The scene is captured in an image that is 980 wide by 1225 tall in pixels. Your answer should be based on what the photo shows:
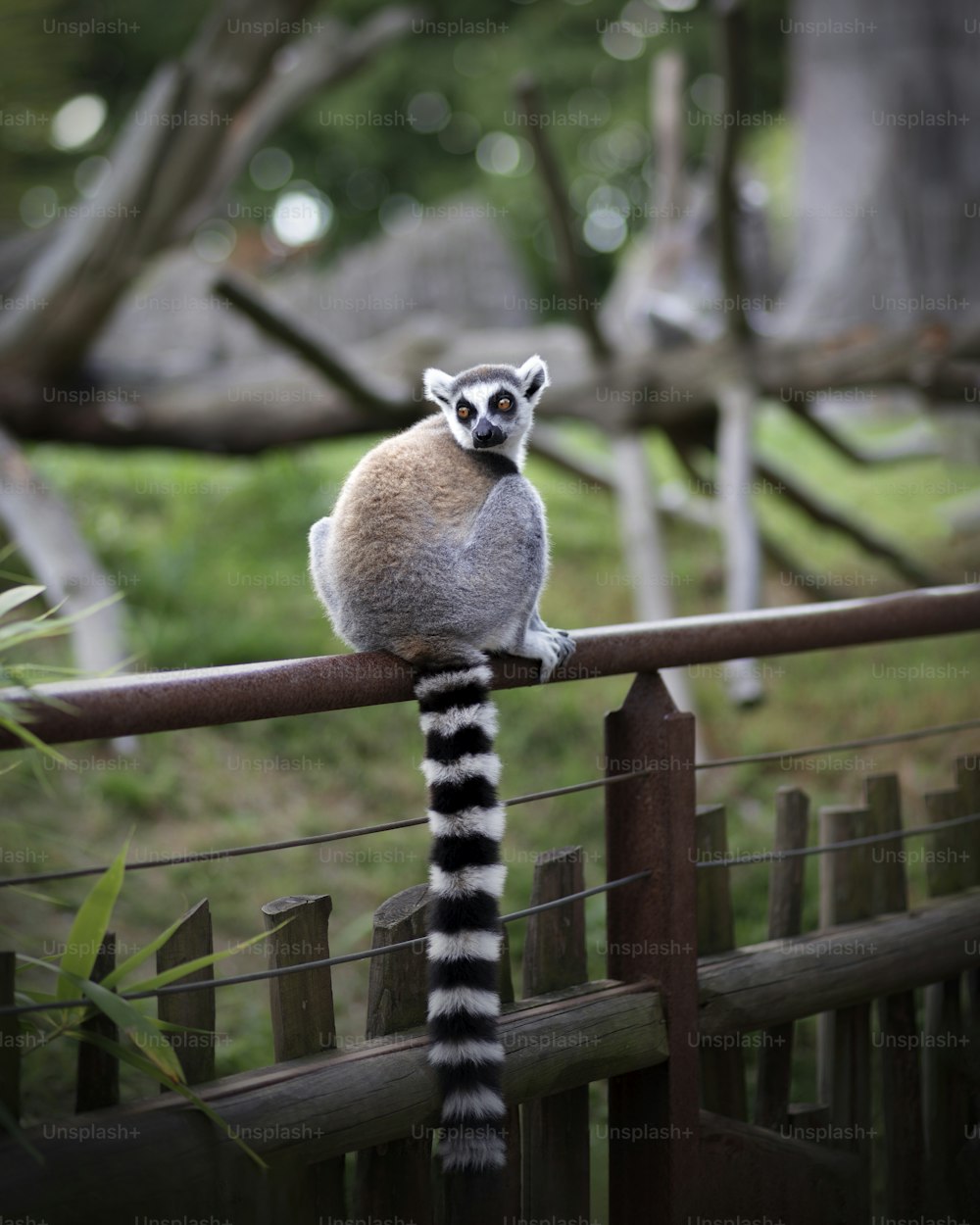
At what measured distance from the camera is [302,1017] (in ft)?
6.66

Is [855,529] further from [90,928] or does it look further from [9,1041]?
[9,1041]

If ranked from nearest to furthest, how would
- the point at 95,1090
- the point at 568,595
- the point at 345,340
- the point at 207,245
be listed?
the point at 95,1090 < the point at 568,595 < the point at 345,340 < the point at 207,245

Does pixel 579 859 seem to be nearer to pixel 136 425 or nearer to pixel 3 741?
pixel 3 741

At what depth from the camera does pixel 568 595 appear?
25.6ft

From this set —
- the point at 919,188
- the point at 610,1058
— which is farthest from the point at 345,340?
the point at 610,1058

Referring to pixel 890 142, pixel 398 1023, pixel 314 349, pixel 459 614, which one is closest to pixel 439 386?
pixel 459 614

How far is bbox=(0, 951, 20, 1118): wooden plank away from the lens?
1724 millimetres

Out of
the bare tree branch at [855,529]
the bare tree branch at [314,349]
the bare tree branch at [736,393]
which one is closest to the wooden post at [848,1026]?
the bare tree branch at [736,393]

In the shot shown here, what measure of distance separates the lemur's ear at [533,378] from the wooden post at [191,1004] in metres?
1.82

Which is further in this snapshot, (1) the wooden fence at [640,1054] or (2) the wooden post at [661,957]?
(2) the wooden post at [661,957]

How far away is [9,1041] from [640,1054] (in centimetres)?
117

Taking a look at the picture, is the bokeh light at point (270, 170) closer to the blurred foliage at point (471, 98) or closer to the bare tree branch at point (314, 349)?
the blurred foliage at point (471, 98)

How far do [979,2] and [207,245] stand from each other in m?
11.9

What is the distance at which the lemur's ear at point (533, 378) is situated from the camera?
327 cm
